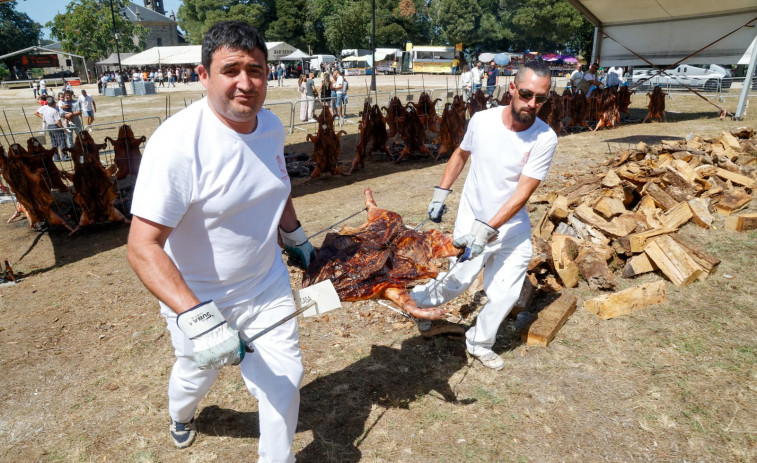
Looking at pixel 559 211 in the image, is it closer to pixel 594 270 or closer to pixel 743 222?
pixel 594 270

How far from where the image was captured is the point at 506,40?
Answer: 7344cm

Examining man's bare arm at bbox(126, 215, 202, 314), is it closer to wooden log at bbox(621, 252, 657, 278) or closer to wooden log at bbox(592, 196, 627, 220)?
wooden log at bbox(621, 252, 657, 278)

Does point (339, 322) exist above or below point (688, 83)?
below

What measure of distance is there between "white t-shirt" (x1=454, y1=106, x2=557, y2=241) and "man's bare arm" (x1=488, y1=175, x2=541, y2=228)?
0.05m

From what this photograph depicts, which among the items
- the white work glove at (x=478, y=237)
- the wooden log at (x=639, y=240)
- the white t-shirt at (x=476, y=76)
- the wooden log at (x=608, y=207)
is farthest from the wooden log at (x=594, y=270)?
the white t-shirt at (x=476, y=76)

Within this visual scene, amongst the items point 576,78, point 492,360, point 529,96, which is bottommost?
point 492,360

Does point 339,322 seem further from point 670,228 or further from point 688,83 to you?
point 688,83

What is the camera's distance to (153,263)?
1.93m

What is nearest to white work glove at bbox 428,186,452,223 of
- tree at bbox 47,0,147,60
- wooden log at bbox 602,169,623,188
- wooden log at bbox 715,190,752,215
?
wooden log at bbox 602,169,623,188

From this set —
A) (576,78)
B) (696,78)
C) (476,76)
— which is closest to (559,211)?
(576,78)

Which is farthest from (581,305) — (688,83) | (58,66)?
(58,66)

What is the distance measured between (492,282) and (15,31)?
87.4 m

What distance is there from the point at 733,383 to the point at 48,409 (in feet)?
16.4

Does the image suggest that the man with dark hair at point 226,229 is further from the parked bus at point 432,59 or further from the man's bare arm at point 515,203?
the parked bus at point 432,59
